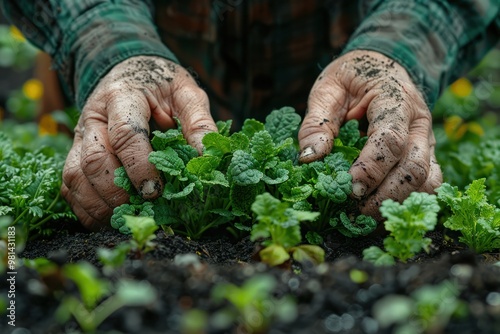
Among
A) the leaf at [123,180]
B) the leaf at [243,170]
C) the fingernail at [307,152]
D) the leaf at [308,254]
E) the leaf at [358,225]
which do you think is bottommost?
the leaf at [358,225]

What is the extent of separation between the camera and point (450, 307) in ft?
4.28

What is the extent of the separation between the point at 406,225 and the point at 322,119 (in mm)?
606

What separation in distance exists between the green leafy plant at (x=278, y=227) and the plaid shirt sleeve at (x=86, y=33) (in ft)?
3.38

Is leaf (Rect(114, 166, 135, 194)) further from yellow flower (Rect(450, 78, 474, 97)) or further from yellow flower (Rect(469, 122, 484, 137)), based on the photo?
yellow flower (Rect(450, 78, 474, 97))

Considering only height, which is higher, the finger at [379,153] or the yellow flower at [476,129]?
the finger at [379,153]

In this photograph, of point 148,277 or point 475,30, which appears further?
point 475,30

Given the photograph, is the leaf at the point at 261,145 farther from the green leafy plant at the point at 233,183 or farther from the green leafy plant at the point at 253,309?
the green leafy plant at the point at 253,309

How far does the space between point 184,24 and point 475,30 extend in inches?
57.5

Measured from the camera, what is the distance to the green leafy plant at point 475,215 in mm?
2070

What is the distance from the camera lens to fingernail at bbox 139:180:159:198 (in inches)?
81.4

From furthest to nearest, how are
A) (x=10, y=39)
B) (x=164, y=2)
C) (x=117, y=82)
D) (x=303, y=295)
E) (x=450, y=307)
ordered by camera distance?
(x=10, y=39), (x=164, y=2), (x=117, y=82), (x=303, y=295), (x=450, y=307)

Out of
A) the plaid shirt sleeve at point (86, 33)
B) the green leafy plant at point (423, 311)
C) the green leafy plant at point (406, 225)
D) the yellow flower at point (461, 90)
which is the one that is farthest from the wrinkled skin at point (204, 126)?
the yellow flower at point (461, 90)

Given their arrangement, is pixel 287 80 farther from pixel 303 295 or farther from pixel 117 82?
pixel 303 295

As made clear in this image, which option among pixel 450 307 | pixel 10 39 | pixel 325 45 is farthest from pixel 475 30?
pixel 10 39
